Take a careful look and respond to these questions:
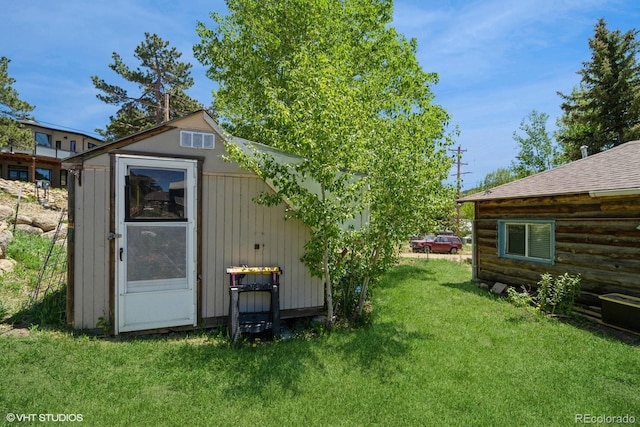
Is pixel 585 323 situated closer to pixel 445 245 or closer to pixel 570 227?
pixel 570 227

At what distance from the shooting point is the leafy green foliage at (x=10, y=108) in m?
17.1

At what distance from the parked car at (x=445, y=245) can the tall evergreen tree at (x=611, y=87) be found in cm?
893

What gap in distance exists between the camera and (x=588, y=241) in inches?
275

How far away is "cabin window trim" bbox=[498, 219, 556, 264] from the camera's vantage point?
25.9ft

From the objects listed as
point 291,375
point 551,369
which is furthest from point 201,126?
point 551,369

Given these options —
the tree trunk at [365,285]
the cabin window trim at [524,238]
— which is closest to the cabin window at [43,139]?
the tree trunk at [365,285]

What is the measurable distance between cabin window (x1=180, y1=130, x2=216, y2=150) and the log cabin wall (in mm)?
7433

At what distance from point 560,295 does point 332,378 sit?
5501 millimetres

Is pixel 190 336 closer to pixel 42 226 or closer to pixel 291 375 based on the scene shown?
pixel 291 375

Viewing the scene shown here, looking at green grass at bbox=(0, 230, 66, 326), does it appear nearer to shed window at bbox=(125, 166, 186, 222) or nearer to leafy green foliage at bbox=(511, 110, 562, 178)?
shed window at bbox=(125, 166, 186, 222)

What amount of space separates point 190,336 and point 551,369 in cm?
483

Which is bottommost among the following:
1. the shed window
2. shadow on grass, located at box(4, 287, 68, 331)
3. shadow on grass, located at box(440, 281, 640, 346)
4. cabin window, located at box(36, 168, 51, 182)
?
shadow on grass, located at box(440, 281, 640, 346)

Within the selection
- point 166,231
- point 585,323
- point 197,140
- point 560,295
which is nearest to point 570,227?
point 560,295

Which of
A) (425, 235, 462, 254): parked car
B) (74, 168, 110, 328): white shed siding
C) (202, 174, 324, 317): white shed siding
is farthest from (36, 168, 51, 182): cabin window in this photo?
(425, 235, 462, 254): parked car
